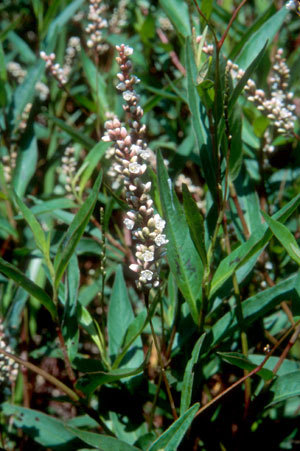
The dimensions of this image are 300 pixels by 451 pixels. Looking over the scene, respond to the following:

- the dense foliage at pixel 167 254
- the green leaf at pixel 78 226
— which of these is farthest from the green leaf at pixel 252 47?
the green leaf at pixel 78 226

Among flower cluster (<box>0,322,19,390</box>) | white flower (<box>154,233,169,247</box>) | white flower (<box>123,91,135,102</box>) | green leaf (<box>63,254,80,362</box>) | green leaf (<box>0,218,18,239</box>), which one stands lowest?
flower cluster (<box>0,322,19,390</box>)

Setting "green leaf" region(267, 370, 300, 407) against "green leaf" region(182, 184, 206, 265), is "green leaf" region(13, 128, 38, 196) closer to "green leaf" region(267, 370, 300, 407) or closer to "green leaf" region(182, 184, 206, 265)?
"green leaf" region(182, 184, 206, 265)

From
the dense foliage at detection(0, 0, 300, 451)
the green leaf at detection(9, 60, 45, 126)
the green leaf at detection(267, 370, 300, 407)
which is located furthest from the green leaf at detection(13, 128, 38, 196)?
the green leaf at detection(267, 370, 300, 407)

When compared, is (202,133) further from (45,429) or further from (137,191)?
(45,429)

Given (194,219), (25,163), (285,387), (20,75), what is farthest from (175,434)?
(20,75)

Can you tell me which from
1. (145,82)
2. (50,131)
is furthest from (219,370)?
(50,131)

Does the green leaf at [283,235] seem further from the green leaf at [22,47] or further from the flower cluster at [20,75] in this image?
the green leaf at [22,47]

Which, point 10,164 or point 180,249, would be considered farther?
point 10,164

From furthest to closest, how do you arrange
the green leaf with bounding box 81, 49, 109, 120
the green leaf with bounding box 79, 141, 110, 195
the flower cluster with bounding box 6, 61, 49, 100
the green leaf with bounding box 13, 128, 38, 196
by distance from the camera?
the flower cluster with bounding box 6, 61, 49, 100 < the green leaf with bounding box 81, 49, 109, 120 < the green leaf with bounding box 13, 128, 38, 196 < the green leaf with bounding box 79, 141, 110, 195
